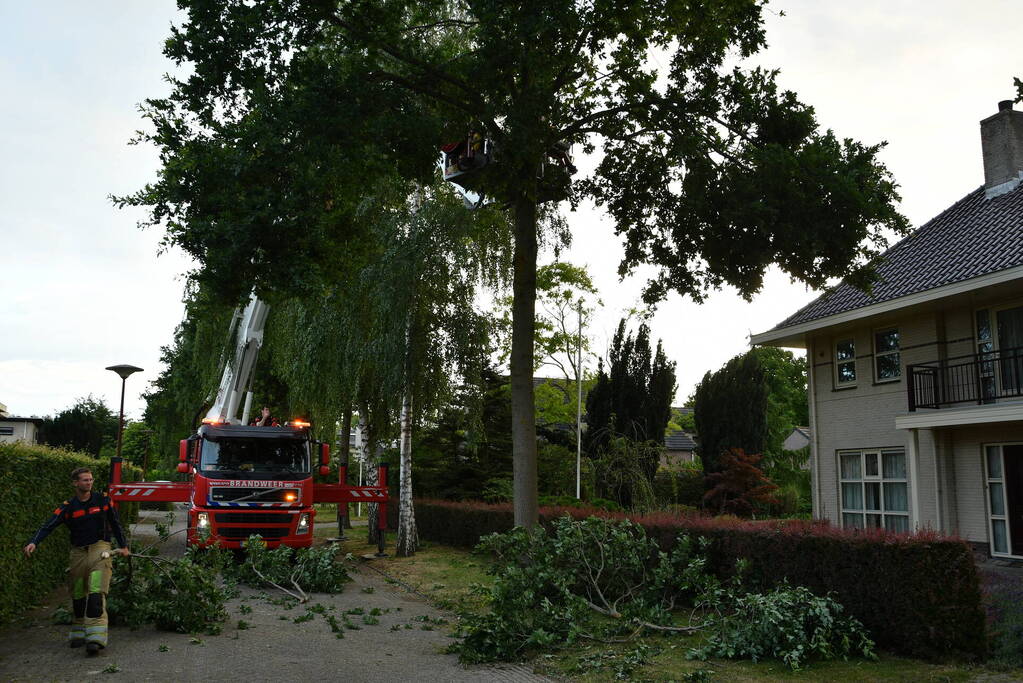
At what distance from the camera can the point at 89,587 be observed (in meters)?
8.98

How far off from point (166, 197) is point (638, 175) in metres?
7.88

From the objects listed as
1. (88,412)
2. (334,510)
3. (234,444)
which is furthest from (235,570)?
(88,412)

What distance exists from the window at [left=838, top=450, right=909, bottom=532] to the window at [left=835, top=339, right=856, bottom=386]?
5.97 ft

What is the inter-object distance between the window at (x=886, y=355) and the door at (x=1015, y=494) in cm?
316

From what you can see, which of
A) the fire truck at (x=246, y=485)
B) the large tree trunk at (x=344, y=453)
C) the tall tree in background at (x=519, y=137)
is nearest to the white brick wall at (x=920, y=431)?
the tall tree in background at (x=519, y=137)

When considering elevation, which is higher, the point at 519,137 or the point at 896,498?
the point at 519,137

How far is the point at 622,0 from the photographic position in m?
11.4

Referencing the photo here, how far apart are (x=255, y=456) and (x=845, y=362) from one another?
14.4 meters

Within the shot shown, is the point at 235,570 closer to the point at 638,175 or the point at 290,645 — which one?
the point at 290,645

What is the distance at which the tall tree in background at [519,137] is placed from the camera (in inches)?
423

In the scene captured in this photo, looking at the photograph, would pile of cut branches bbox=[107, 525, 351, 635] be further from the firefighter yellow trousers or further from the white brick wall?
the white brick wall

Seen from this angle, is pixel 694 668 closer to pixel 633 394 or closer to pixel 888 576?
pixel 888 576

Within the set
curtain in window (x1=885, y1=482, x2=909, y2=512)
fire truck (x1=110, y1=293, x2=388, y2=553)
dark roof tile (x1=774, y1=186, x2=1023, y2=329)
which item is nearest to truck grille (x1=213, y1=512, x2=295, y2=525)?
fire truck (x1=110, y1=293, x2=388, y2=553)

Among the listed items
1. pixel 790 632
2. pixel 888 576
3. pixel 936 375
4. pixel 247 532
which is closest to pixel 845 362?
pixel 936 375
